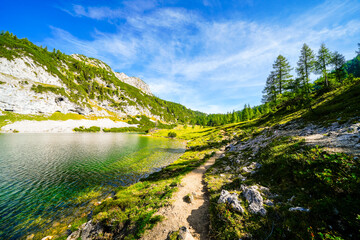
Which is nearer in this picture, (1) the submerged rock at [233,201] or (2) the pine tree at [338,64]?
(1) the submerged rock at [233,201]

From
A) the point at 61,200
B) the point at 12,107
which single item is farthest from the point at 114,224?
the point at 12,107

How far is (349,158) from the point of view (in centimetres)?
732

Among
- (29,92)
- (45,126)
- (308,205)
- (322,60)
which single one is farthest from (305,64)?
(29,92)

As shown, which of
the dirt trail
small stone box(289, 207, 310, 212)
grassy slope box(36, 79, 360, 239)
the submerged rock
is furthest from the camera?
the dirt trail

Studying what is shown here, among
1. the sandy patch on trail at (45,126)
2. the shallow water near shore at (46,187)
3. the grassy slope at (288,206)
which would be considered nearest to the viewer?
the grassy slope at (288,206)

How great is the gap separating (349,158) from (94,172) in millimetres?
33264

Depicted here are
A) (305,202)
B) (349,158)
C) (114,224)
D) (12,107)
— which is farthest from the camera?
(12,107)

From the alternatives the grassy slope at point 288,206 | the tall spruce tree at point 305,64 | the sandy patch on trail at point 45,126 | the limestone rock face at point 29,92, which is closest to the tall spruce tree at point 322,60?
the tall spruce tree at point 305,64

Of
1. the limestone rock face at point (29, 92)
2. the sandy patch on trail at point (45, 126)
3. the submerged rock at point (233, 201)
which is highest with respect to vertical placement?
the limestone rock face at point (29, 92)

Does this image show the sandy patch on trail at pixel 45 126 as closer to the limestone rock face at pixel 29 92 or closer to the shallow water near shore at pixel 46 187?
the limestone rock face at pixel 29 92

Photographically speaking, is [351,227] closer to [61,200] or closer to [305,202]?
[305,202]

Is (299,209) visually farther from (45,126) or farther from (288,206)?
(45,126)

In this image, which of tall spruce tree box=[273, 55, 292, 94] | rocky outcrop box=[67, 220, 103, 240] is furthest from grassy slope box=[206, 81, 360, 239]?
tall spruce tree box=[273, 55, 292, 94]

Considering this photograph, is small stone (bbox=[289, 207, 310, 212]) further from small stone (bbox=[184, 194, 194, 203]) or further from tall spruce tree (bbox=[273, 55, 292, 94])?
tall spruce tree (bbox=[273, 55, 292, 94])
